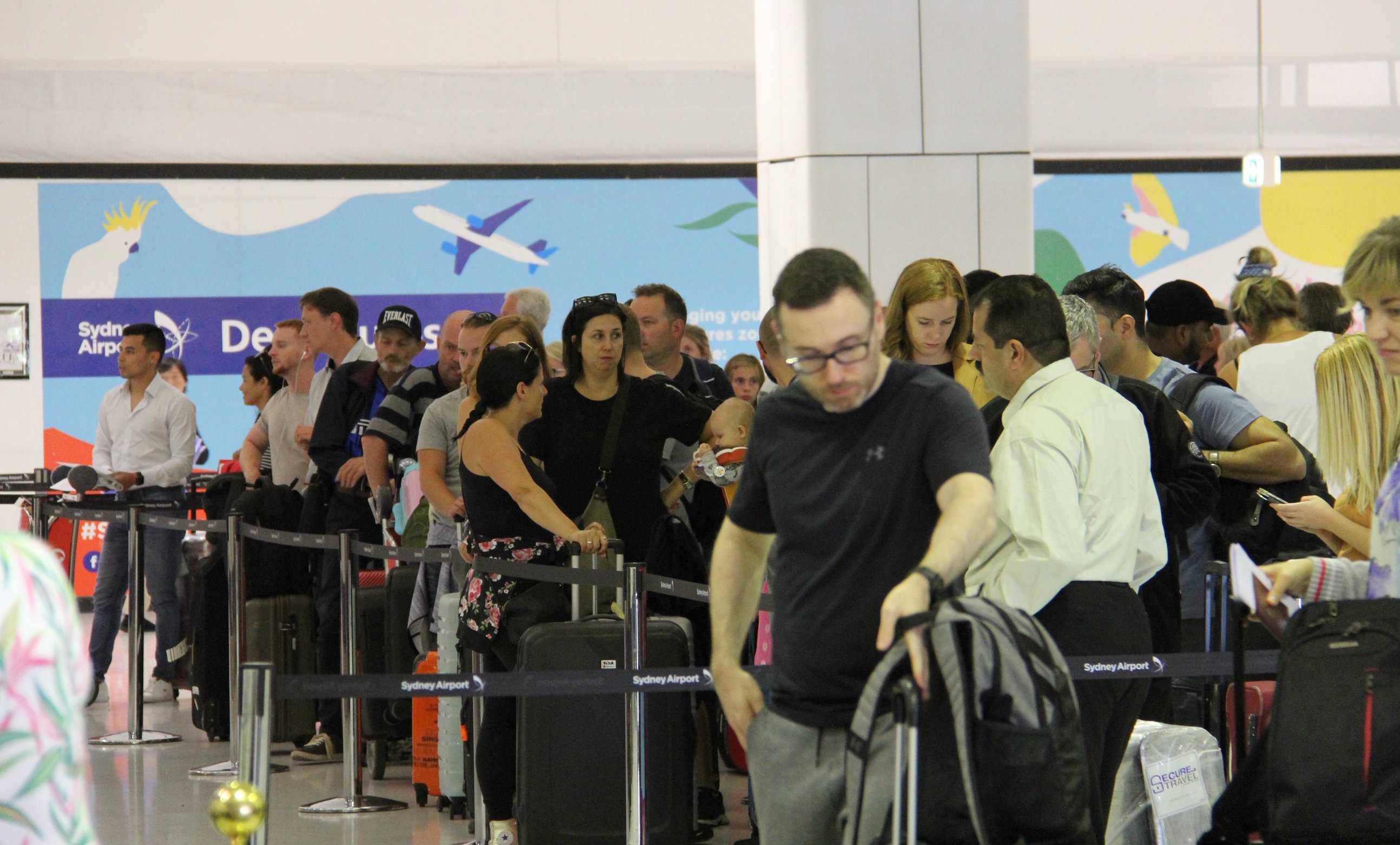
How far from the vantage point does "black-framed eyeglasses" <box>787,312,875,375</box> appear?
2762 mm

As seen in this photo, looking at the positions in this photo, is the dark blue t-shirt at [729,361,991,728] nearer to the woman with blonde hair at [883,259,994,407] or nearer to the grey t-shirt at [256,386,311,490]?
the woman with blonde hair at [883,259,994,407]

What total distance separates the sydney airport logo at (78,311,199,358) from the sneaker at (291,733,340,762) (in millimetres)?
4961

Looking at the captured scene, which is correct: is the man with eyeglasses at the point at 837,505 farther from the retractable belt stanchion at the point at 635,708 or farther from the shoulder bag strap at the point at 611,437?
the shoulder bag strap at the point at 611,437

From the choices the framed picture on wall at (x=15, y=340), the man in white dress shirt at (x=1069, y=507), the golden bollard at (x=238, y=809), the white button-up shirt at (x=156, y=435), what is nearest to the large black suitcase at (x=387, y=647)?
the white button-up shirt at (x=156, y=435)

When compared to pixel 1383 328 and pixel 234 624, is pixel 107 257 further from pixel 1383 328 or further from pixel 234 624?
pixel 1383 328

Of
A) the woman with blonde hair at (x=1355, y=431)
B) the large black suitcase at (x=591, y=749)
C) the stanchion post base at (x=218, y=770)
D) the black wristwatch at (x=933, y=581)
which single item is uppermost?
the woman with blonde hair at (x=1355, y=431)

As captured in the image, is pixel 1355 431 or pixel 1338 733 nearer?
pixel 1338 733

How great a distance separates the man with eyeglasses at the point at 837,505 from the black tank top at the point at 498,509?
248 cm

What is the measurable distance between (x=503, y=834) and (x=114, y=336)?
7.68 m

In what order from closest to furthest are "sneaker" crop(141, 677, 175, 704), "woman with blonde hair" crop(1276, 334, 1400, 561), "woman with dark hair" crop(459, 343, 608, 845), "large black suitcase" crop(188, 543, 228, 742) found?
"woman with blonde hair" crop(1276, 334, 1400, 561) → "woman with dark hair" crop(459, 343, 608, 845) → "large black suitcase" crop(188, 543, 228, 742) → "sneaker" crop(141, 677, 175, 704)

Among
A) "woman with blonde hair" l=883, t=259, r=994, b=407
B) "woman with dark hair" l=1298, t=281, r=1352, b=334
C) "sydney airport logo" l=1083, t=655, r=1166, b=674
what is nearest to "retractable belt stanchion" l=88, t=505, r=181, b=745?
"woman with blonde hair" l=883, t=259, r=994, b=407

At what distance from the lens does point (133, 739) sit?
782cm

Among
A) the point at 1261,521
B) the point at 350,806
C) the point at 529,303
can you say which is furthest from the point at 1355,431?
the point at 529,303

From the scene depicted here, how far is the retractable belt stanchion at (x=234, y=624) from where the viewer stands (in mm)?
6996
